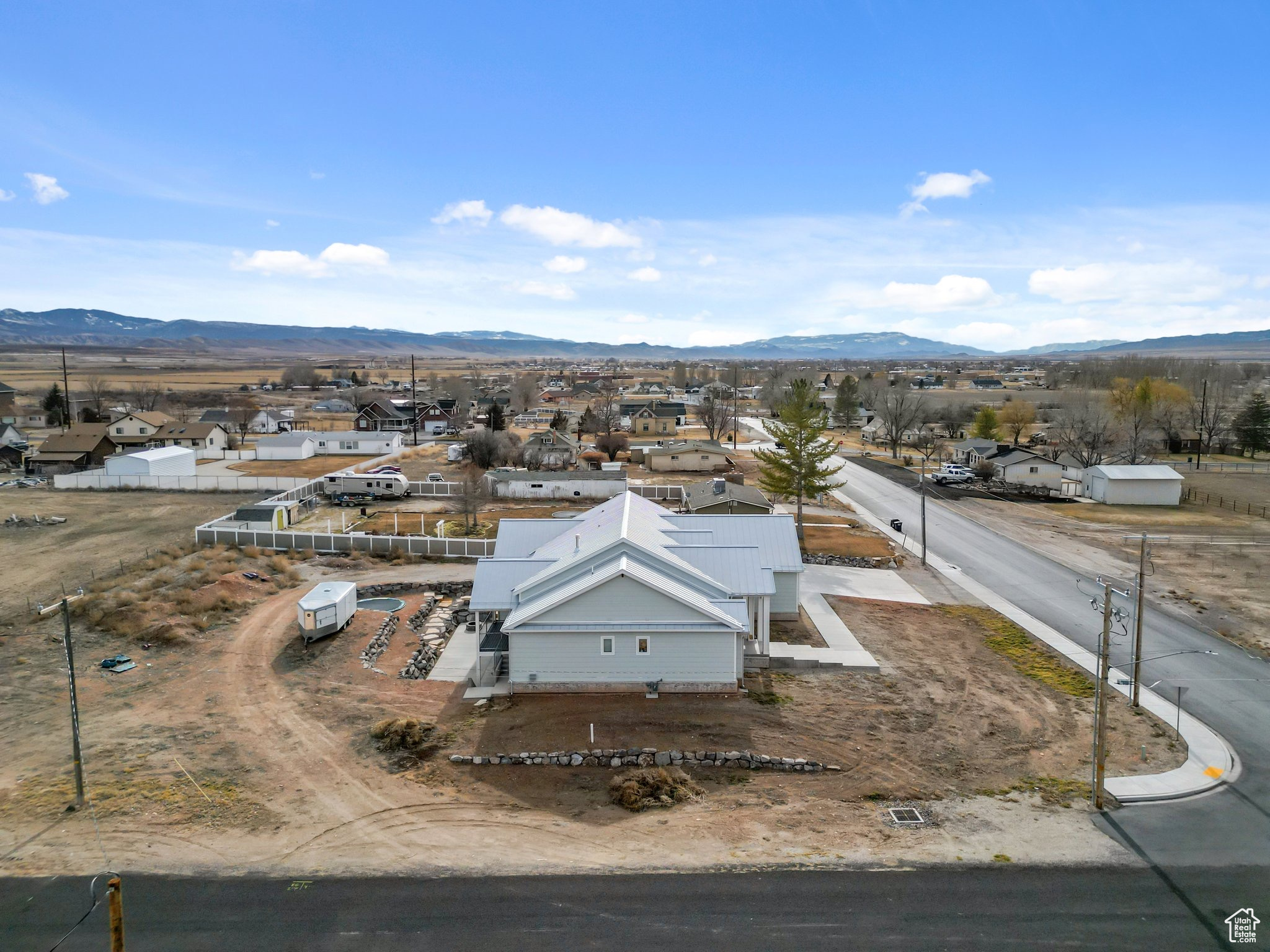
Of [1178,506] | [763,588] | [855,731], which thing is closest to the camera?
[855,731]

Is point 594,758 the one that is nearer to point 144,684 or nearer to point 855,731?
point 855,731

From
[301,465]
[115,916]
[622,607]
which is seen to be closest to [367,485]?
[301,465]

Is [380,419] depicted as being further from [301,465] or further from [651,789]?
[651,789]

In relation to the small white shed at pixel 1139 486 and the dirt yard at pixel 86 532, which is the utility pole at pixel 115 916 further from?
the small white shed at pixel 1139 486

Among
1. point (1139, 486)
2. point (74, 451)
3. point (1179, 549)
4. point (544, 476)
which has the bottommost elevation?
point (1179, 549)

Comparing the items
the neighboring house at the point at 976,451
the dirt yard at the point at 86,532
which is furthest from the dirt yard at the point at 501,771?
the neighboring house at the point at 976,451

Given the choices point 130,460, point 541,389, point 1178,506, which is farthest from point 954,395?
point 130,460

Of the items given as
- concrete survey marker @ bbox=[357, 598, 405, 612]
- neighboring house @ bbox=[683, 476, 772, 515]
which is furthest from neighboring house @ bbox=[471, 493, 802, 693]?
neighboring house @ bbox=[683, 476, 772, 515]
